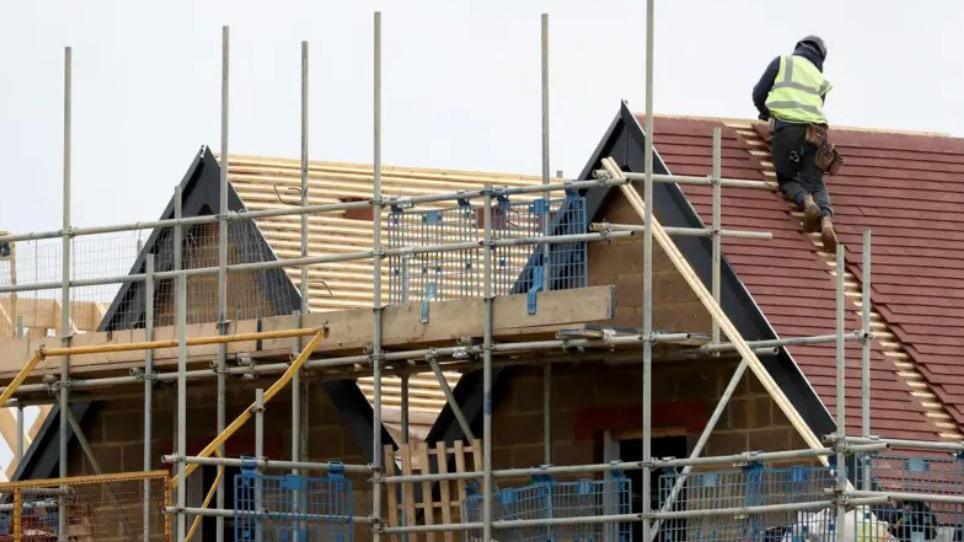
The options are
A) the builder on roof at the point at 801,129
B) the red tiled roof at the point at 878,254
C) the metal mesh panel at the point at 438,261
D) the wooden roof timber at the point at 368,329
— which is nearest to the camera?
the wooden roof timber at the point at 368,329

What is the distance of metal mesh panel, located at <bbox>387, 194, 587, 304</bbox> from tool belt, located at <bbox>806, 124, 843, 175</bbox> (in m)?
2.39

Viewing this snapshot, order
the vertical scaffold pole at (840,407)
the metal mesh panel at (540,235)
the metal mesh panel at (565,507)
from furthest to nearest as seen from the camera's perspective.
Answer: the metal mesh panel at (540,235) → the metal mesh panel at (565,507) → the vertical scaffold pole at (840,407)

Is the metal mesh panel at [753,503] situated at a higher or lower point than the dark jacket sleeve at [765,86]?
lower

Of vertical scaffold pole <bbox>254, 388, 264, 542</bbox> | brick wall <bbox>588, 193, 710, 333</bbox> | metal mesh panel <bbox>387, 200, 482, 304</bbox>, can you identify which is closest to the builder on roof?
brick wall <bbox>588, 193, 710, 333</bbox>

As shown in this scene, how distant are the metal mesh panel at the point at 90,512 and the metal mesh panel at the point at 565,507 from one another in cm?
419

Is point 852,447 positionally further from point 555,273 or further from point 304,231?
point 304,231

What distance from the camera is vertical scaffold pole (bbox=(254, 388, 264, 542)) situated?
110 ft

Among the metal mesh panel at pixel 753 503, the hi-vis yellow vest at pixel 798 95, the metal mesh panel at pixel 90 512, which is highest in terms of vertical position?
the hi-vis yellow vest at pixel 798 95

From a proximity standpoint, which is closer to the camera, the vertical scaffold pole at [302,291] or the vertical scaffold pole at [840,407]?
the vertical scaffold pole at [840,407]

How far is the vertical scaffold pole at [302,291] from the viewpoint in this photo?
115 feet

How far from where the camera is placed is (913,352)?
33.8 m

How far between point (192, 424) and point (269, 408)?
105 centimetres

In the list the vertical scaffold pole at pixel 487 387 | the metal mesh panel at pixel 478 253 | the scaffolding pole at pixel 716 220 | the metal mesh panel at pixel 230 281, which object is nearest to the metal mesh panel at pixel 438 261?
the metal mesh panel at pixel 478 253

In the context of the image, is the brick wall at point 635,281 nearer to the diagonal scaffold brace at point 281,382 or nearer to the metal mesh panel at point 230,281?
the diagonal scaffold brace at point 281,382
